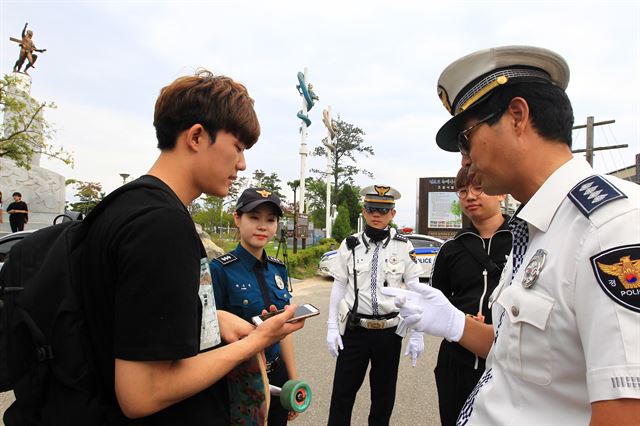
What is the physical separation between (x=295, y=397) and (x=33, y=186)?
23224 millimetres

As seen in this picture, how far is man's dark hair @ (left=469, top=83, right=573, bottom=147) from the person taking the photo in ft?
3.66

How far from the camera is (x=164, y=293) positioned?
0.88 m

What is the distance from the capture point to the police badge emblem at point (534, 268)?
0.97 m

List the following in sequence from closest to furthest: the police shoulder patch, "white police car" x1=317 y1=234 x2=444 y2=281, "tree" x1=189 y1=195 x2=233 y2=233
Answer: the police shoulder patch
"white police car" x1=317 y1=234 x2=444 y2=281
"tree" x1=189 y1=195 x2=233 y2=233

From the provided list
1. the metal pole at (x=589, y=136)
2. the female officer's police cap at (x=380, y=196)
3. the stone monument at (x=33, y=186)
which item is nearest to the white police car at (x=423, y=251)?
the female officer's police cap at (x=380, y=196)

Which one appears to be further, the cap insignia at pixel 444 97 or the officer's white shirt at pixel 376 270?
the officer's white shirt at pixel 376 270

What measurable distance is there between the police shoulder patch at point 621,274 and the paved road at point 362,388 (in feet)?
9.55

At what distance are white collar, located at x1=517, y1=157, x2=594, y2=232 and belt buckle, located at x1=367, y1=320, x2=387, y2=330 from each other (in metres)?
2.11

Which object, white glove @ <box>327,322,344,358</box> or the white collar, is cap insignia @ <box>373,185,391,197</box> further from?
the white collar

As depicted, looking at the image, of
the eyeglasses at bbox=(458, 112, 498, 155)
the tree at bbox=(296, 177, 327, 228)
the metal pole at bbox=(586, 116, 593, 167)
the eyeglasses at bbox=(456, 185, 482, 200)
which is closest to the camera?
the eyeglasses at bbox=(458, 112, 498, 155)

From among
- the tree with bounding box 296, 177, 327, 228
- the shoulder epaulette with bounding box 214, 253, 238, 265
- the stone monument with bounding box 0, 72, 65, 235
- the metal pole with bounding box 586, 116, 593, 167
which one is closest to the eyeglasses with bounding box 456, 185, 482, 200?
the shoulder epaulette with bounding box 214, 253, 238, 265

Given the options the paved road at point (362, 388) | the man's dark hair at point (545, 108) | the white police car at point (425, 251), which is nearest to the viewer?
the man's dark hair at point (545, 108)

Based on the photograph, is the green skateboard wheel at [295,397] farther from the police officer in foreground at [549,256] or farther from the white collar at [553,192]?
the white collar at [553,192]

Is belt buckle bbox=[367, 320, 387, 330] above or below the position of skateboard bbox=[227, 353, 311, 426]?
below
